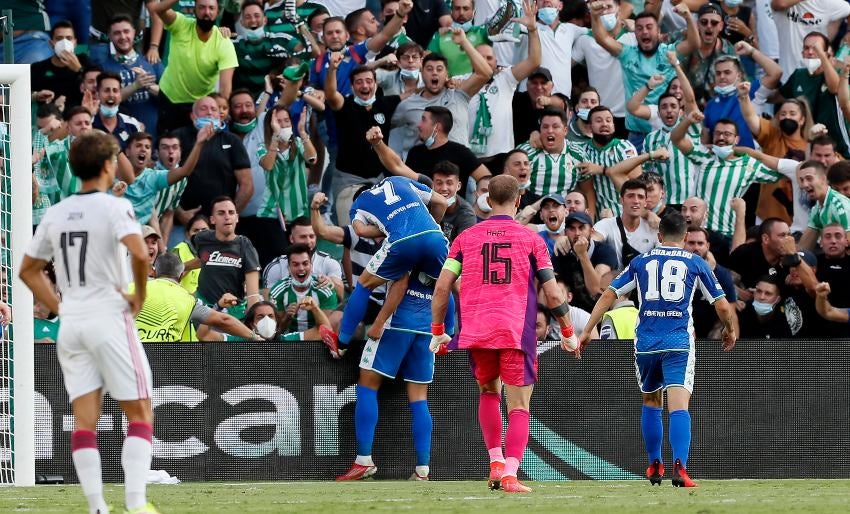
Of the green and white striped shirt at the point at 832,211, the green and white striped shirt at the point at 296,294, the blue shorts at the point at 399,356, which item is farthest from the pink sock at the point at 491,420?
the green and white striped shirt at the point at 832,211

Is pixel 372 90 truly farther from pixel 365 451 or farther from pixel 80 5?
pixel 365 451

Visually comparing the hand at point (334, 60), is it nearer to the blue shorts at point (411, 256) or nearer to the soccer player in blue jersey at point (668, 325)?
the blue shorts at point (411, 256)

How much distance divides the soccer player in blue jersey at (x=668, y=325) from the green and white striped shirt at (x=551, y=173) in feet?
14.4

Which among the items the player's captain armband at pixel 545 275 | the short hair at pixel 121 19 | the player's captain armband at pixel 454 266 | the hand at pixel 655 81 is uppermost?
the short hair at pixel 121 19

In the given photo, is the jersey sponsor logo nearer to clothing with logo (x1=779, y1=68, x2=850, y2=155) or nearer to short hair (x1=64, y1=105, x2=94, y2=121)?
short hair (x1=64, y1=105, x2=94, y2=121)

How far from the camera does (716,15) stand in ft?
55.1

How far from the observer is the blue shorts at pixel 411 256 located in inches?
461

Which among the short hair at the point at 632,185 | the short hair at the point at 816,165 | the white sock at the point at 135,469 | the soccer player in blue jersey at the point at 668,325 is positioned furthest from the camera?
the short hair at the point at 816,165

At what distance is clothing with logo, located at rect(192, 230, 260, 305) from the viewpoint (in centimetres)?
1375

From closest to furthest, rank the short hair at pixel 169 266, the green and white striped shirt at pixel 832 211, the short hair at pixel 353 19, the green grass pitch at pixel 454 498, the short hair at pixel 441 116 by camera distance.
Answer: the green grass pitch at pixel 454 498 → the short hair at pixel 169 266 → the green and white striped shirt at pixel 832 211 → the short hair at pixel 441 116 → the short hair at pixel 353 19

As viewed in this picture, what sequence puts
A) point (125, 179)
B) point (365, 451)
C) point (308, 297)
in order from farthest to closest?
point (125, 179) → point (308, 297) → point (365, 451)

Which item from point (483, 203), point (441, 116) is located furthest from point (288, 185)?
point (483, 203)

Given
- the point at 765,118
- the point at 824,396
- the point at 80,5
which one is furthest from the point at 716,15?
the point at 80,5

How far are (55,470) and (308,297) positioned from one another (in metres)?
2.57
